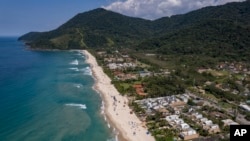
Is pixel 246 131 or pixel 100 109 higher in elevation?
pixel 246 131

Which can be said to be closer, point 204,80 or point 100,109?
point 100,109

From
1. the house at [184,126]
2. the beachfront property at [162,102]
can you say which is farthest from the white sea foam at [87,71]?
the house at [184,126]

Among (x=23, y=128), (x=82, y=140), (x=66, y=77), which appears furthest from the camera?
(x=66, y=77)

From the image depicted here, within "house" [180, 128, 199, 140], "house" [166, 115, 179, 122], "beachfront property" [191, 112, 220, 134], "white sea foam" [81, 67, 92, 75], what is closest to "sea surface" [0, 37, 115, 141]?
"white sea foam" [81, 67, 92, 75]

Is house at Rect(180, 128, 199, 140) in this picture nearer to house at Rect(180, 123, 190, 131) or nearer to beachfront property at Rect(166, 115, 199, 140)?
beachfront property at Rect(166, 115, 199, 140)

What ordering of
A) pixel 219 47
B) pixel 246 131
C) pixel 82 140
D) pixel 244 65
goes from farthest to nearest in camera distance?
pixel 219 47 < pixel 244 65 < pixel 82 140 < pixel 246 131

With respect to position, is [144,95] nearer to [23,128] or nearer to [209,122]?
[209,122]

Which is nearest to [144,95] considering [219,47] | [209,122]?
[209,122]
